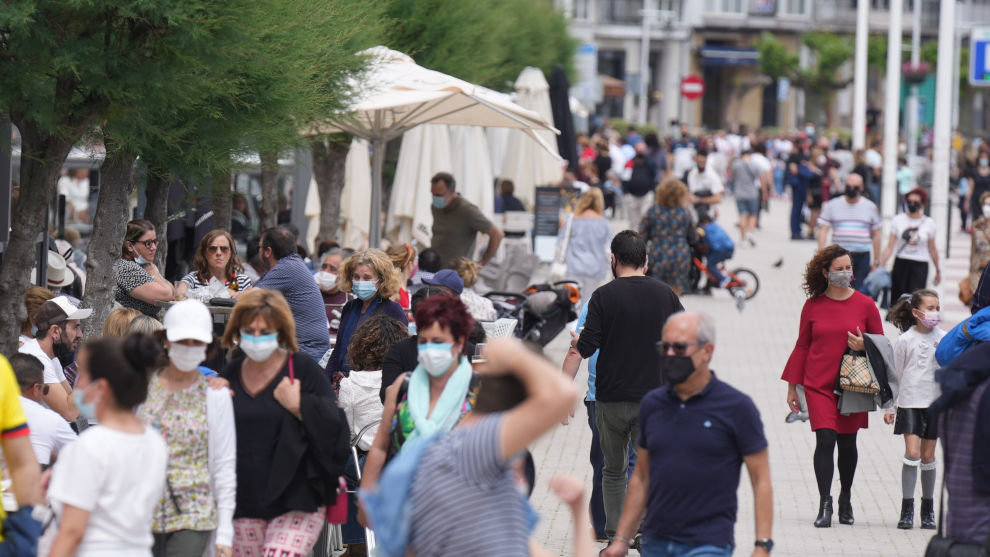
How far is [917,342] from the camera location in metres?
9.10

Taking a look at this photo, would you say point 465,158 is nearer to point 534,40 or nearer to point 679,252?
point 679,252

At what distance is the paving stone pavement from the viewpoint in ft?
29.0

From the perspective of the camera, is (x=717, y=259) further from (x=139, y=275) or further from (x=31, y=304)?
(x=31, y=304)

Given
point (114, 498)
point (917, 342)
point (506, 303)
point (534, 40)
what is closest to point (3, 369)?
point (114, 498)

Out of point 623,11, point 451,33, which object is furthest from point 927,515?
point 623,11

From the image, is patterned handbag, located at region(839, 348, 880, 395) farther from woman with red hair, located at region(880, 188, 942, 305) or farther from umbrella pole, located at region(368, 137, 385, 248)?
woman with red hair, located at region(880, 188, 942, 305)

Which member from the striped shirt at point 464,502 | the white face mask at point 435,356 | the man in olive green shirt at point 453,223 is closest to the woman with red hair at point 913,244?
the man in olive green shirt at point 453,223

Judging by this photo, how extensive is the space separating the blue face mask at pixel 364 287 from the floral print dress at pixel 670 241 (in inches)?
333

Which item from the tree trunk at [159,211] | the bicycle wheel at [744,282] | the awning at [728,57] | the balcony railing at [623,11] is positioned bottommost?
the bicycle wheel at [744,282]

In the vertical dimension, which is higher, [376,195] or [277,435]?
[376,195]

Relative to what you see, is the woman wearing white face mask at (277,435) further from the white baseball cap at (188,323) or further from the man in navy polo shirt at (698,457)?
the man in navy polo shirt at (698,457)

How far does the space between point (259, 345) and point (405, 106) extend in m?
8.25

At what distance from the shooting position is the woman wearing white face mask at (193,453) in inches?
219

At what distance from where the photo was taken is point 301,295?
930cm
